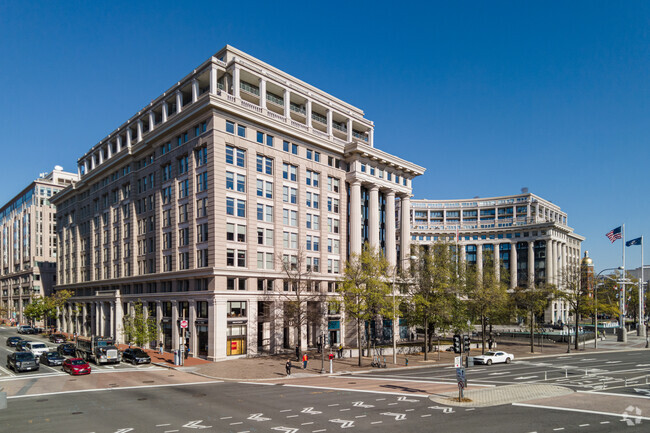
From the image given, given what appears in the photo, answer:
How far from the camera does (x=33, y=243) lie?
128m

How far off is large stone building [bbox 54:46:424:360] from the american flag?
35257 mm

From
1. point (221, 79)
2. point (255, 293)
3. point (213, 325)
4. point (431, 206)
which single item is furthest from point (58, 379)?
point (431, 206)

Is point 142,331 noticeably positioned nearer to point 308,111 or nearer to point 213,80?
point 213,80

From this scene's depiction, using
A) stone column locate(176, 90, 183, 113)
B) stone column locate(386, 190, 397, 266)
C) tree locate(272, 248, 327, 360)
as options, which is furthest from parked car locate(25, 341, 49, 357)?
stone column locate(386, 190, 397, 266)

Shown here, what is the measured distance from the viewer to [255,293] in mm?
57375

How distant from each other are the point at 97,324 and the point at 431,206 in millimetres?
114300

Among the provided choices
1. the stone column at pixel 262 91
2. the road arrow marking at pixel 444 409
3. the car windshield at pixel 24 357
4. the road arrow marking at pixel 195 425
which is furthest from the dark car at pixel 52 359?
the road arrow marking at pixel 444 409

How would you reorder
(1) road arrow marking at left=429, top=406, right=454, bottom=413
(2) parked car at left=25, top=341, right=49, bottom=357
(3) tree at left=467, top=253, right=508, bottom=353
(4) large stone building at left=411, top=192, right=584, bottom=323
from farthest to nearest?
(4) large stone building at left=411, top=192, right=584, bottom=323
(3) tree at left=467, top=253, right=508, bottom=353
(2) parked car at left=25, top=341, right=49, bottom=357
(1) road arrow marking at left=429, top=406, right=454, bottom=413

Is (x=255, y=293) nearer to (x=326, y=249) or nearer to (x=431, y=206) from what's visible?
(x=326, y=249)

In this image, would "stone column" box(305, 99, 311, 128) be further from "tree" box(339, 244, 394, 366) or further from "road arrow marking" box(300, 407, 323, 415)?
"road arrow marking" box(300, 407, 323, 415)

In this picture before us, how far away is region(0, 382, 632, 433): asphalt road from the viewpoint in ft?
75.8

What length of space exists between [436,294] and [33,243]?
393 ft

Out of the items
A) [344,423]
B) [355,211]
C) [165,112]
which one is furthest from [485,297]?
[165,112]

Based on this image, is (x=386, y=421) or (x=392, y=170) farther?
(x=392, y=170)
